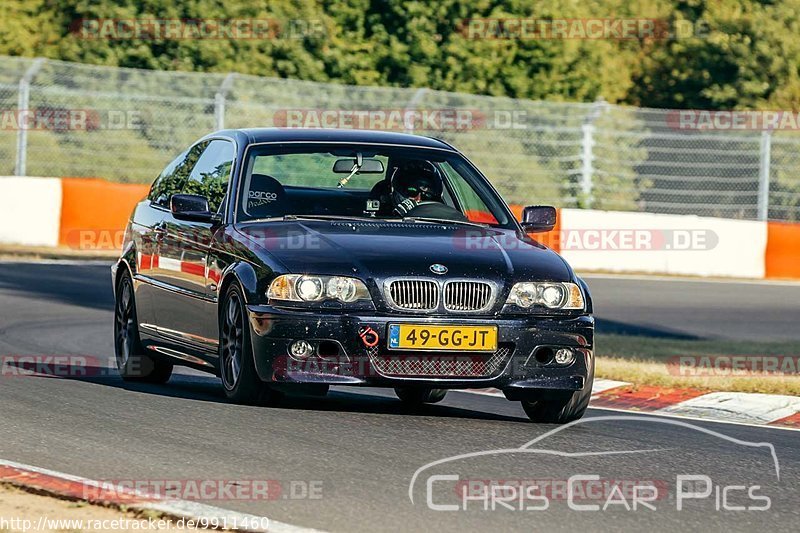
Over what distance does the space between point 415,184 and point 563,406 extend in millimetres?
1761

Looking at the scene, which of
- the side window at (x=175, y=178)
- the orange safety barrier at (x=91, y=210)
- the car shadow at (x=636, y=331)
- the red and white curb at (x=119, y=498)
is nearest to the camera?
the red and white curb at (x=119, y=498)

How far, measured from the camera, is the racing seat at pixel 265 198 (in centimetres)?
962

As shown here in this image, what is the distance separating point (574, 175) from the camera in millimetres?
27406

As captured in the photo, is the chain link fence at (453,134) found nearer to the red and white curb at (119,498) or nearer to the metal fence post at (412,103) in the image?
the metal fence post at (412,103)

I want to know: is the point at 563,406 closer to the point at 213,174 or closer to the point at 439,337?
the point at 439,337

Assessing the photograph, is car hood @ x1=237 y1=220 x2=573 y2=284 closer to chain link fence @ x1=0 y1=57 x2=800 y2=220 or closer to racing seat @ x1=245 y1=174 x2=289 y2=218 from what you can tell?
racing seat @ x1=245 y1=174 x2=289 y2=218

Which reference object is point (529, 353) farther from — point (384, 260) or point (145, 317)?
point (145, 317)

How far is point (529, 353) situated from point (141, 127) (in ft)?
61.2

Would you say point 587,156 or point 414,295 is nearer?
point 414,295

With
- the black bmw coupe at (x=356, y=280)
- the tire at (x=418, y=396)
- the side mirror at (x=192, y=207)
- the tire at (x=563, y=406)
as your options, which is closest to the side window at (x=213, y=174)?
the black bmw coupe at (x=356, y=280)

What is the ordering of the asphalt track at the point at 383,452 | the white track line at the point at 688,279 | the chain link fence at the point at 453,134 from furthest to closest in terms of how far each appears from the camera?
the chain link fence at the point at 453,134
the white track line at the point at 688,279
the asphalt track at the point at 383,452

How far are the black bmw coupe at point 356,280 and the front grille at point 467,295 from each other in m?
0.01

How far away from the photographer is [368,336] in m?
8.52

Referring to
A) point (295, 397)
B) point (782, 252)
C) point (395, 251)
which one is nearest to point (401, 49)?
point (782, 252)
